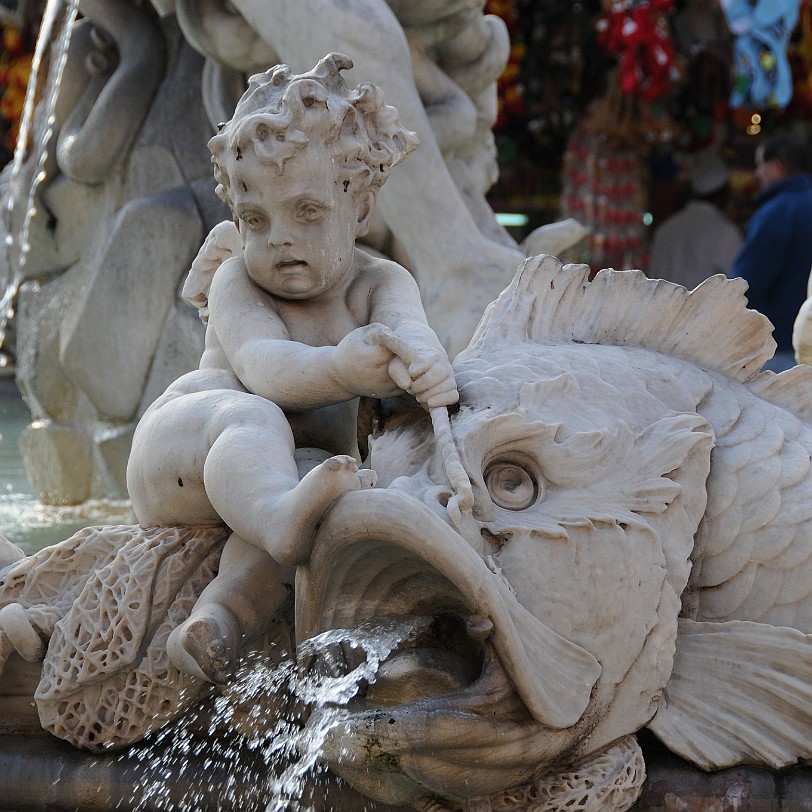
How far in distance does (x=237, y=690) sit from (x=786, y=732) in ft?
2.32

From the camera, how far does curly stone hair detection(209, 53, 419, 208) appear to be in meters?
1.74

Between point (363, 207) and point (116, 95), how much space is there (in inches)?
97.9

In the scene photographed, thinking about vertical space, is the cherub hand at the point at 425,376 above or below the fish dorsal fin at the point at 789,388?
above

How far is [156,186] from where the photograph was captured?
422 centimetres

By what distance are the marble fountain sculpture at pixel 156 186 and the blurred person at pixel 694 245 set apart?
3.39m

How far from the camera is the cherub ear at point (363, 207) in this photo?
74.4 inches

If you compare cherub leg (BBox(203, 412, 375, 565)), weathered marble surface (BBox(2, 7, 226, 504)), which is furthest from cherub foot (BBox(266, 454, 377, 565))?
weathered marble surface (BBox(2, 7, 226, 504))

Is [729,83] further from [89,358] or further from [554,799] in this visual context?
[554,799]

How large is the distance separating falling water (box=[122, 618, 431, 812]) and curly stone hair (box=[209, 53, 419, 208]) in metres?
0.63

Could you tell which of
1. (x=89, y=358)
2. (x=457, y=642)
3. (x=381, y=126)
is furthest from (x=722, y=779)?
(x=89, y=358)

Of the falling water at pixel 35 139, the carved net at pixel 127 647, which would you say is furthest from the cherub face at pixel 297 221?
the falling water at pixel 35 139

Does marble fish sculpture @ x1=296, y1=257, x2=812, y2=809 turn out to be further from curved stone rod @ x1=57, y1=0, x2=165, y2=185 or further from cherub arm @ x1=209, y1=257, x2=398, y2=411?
curved stone rod @ x1=57, y1=0, x2=165, y2=185

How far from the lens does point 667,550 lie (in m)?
→ 1.73

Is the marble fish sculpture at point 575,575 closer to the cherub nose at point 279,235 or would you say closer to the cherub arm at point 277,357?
the cherub arm at point 277,357
